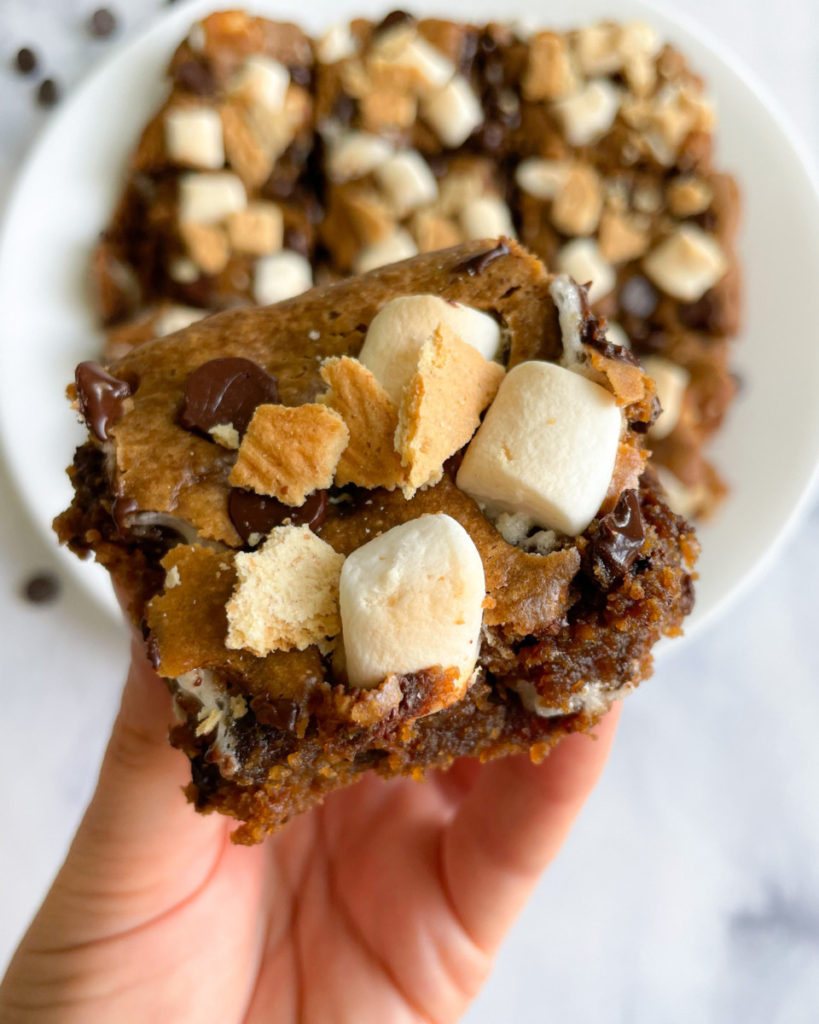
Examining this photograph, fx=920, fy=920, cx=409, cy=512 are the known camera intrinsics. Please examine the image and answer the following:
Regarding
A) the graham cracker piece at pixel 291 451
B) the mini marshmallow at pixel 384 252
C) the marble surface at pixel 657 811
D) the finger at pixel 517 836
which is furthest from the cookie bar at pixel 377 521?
the marble surface at pixel 657 811

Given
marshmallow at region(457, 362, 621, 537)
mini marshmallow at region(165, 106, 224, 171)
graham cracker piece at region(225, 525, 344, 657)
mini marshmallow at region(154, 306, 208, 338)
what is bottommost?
mini marshmallow at region(154, 306, 208, 338)

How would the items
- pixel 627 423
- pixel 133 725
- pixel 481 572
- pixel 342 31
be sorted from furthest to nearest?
pixel 342 31 → pixel 133 725 → pixel 627 423 → pixel 481 572

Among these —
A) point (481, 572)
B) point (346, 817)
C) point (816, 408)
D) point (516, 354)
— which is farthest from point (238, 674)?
point (816, 408)

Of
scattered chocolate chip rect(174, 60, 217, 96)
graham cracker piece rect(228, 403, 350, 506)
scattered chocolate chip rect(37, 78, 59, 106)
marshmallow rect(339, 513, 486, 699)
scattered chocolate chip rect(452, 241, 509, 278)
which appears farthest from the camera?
scattered chocolate chip rect(37, 78, 59, 106)

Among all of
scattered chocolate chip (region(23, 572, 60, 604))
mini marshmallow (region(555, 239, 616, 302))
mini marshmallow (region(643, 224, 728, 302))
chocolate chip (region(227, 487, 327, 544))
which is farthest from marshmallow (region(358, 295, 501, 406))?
scattered chocolate chip (region(23, 572, 60, 604))

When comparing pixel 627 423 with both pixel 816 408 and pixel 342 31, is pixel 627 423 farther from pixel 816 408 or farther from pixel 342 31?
pixel 342 31

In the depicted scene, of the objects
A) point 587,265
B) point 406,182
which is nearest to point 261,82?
point 406,182

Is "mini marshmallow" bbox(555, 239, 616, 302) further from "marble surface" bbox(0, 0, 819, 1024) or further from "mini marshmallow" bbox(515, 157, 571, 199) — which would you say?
"marble surface" bbox(0, 0, 819, 1024)
